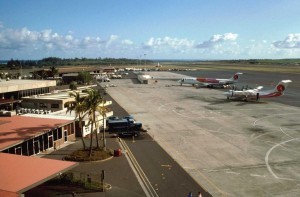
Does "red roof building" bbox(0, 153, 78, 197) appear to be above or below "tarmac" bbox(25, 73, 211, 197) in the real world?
above

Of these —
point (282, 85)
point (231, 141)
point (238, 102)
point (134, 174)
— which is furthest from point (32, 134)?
point (282, 85)

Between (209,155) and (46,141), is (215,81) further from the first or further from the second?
(46,141)

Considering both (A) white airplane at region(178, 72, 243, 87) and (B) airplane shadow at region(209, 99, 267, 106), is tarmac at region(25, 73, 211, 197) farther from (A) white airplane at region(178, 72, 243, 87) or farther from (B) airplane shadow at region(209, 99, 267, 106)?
(A) white airplane at region(178, 72, 243, 87)

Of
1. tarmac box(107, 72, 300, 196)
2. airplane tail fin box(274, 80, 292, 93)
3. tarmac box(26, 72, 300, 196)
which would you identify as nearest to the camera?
tarmac box(26, 72, 300, 196)

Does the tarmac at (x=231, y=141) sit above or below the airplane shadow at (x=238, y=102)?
below

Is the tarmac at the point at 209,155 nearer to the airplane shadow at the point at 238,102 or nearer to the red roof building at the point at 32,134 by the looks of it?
the red roof building at the point at 32,134

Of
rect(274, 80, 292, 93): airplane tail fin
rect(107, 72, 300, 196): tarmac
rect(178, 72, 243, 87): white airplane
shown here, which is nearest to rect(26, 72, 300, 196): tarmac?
rect(107, 72, 300, 196): tarmac

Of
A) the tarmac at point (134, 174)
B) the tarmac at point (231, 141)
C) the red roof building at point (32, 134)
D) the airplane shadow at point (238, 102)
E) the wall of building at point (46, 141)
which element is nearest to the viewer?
the tarmac at point (134, 174)

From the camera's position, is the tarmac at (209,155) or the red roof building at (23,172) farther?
the tarmac at (209,155)

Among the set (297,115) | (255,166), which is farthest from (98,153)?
(297,115)

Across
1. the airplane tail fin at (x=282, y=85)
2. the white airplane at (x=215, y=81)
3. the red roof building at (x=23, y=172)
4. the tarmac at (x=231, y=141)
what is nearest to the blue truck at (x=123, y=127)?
the tarmac at (x=231, y=141)

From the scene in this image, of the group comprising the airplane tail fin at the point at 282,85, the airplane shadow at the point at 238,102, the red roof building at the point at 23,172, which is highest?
the airplane tail fin at the point at 282,85
